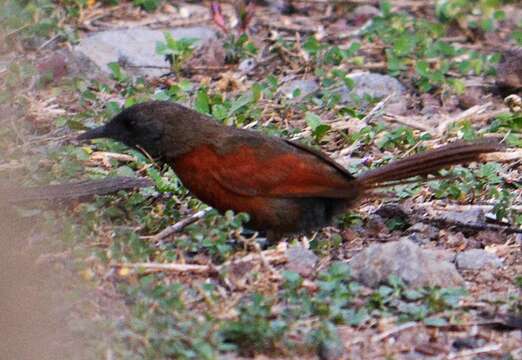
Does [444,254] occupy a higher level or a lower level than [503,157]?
higher

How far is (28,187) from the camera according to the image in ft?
20.7

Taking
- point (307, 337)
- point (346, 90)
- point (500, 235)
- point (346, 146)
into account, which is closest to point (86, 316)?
point (307, 337)

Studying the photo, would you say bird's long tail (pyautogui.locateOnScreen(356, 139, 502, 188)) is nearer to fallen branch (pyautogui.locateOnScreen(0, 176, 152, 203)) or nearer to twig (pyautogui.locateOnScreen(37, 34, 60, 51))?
fallen branch (pyautogui.locateOnScreen(0, 176, 152, 203))

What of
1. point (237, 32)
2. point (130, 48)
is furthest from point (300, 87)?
point (130, 48)

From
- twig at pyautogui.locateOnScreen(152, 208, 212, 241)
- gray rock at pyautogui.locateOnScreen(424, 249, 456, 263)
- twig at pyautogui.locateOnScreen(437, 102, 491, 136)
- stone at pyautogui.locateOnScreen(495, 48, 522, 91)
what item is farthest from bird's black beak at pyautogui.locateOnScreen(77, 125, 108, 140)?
stone at pyautogui.locateOnScreen(495, 48, 522, 91)

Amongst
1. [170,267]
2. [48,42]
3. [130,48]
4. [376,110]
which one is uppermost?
[170,267]

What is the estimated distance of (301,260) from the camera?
5730 millimetres

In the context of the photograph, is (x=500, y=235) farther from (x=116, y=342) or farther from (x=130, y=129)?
(x=116, y=342)

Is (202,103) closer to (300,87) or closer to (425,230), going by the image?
(300,87)

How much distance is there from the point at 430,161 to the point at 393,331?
4.27 feet

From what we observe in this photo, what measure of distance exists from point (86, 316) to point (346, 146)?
113 inches

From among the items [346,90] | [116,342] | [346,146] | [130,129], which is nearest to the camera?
[116,342]

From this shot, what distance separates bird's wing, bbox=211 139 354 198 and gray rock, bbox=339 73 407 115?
77.3 inches

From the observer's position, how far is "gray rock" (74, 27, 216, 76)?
8.54 metres
